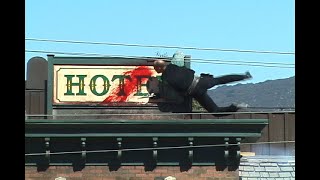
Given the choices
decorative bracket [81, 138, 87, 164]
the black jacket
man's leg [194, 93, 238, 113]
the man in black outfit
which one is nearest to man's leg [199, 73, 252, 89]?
the man in black outfit

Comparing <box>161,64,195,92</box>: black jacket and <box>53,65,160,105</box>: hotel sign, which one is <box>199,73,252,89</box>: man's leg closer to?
<box>161,64,195,92</box>: black jacket

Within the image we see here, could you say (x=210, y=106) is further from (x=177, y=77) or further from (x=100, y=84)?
(x=100, y=84)

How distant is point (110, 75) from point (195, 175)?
8.00ft

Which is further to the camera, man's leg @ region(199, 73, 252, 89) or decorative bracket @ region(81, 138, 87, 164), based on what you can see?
man's leg @ region(199, 73, 252, 89)

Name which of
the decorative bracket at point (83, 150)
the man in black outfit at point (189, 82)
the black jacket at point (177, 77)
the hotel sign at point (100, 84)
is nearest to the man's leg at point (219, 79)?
the man in black outfit at point (189, 82)

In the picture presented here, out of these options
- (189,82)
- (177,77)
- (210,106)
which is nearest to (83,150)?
(177,77)

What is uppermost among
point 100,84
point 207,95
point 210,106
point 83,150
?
point 100,84

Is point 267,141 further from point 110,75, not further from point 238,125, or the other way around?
point 110,75

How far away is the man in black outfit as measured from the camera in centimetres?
1124

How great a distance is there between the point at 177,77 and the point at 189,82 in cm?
25

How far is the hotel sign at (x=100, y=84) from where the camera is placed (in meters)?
11.2

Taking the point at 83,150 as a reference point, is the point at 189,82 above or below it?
above

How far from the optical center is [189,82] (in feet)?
37.0
